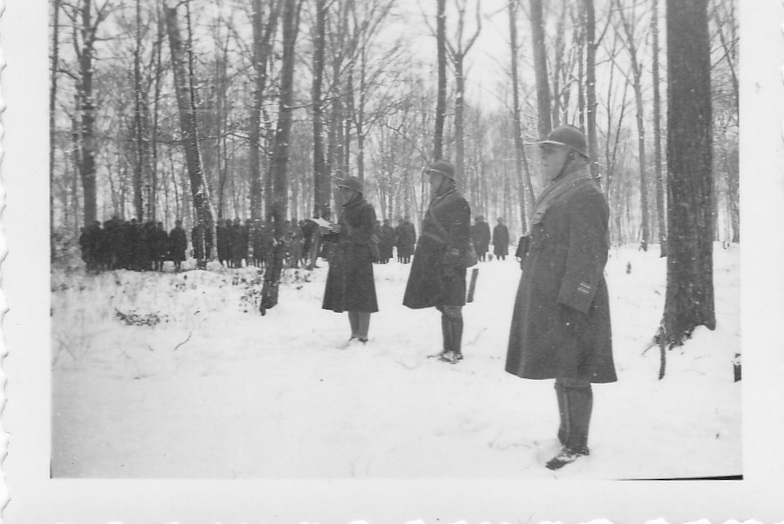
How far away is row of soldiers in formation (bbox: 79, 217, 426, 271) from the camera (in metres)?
3.09

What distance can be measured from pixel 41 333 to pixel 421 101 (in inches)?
111

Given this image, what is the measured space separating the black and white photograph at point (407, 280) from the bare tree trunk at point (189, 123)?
0.03 meters

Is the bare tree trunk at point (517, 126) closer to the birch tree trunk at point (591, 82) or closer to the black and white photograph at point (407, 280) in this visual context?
the black and white photograph at point (407, 280)

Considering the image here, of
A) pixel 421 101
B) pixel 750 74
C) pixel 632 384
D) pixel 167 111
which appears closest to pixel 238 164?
pixel 167 111

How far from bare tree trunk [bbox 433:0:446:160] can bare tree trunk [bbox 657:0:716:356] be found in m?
1.57

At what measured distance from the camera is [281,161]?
4188mm

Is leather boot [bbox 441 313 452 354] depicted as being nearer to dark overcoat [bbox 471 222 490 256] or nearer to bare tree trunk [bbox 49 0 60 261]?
dark overcoat [bbox 471 222 490 256]

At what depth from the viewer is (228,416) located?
299 cm

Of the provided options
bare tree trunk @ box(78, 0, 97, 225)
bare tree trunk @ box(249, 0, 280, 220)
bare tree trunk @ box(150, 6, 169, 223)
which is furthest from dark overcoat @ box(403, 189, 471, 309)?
bare tree trunk @ box(78, 0, 97, 225)

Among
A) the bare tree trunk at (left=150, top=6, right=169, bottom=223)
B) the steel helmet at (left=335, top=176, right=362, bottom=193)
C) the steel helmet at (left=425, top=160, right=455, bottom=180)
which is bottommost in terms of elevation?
the steel helmet at (left=335, top=176, right=362, bottom=193)

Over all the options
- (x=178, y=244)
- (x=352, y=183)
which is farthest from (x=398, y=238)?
(x=178, y=244)

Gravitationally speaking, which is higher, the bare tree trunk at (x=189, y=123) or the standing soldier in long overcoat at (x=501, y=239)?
the bare tree trunk at (x=189, y=123)

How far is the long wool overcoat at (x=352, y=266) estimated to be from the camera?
3770 mm

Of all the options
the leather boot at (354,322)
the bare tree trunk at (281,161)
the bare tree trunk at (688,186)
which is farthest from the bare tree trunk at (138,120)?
the bare tree trunk at (688,186)
